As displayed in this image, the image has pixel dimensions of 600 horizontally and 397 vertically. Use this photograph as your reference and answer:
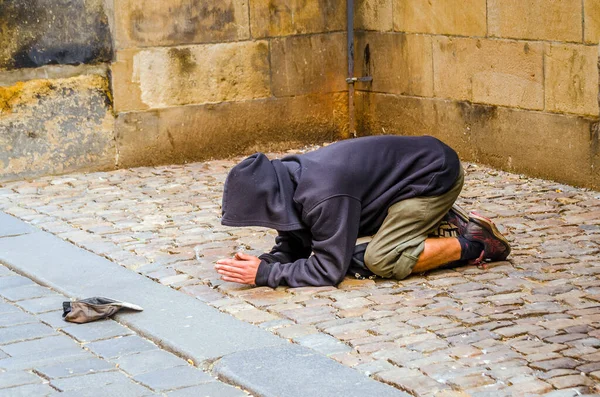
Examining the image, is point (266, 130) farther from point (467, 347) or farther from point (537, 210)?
point (467, 347)

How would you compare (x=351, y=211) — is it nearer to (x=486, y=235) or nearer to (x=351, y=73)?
(x=486, y=235)

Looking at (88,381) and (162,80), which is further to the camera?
(162,80)

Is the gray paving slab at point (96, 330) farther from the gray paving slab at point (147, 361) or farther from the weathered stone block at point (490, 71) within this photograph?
the weathered stone block at point (490, 71)

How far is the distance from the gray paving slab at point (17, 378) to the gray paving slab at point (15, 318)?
0.71m

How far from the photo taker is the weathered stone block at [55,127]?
28.5ft

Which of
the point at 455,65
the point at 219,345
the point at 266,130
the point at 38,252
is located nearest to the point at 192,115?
the point at 266,130

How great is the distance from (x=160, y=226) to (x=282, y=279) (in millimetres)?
1708

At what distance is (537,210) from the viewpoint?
7.27m

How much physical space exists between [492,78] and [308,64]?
74.3 inches

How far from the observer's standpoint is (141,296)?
5566 mm

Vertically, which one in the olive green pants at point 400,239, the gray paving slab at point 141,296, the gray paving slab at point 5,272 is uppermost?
the olive green pants at point 400,239

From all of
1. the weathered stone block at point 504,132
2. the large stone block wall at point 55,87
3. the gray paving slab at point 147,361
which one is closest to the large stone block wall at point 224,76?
the large stone block wall at point 55,87

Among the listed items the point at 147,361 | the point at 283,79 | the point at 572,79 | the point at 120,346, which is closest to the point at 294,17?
the point at 283,79

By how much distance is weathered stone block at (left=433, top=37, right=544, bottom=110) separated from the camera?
8367 mm
